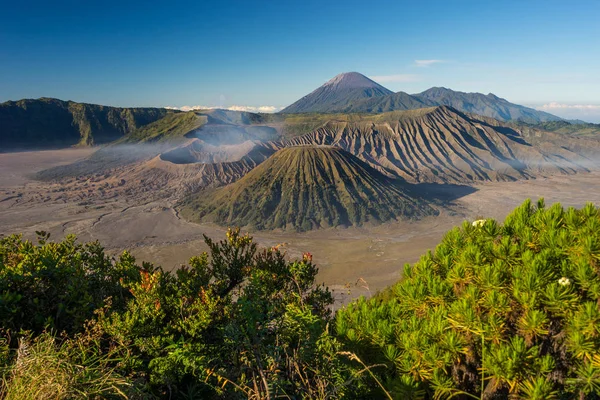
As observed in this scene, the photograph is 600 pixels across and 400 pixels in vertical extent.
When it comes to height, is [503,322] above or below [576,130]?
below

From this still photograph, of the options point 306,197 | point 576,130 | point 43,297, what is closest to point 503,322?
point 43,297

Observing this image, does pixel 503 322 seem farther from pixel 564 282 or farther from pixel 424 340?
pixel 424 340

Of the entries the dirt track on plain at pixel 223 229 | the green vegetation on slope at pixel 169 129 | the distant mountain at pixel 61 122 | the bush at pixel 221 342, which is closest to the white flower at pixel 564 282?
the bush at pixel 221 342

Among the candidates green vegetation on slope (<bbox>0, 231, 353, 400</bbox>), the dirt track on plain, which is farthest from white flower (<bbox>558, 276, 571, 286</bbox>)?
the dirt track on plain

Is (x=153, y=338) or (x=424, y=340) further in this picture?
(x=153, y=338)

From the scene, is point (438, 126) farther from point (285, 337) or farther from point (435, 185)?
point (285, 337)

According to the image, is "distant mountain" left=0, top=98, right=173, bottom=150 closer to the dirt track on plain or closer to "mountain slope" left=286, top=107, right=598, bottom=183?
the dirt track on plain

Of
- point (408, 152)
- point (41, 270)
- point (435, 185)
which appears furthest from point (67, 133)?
point (41, 270)
